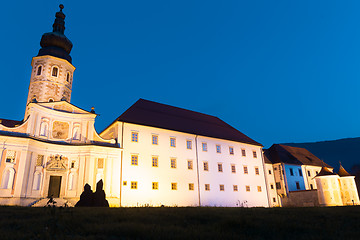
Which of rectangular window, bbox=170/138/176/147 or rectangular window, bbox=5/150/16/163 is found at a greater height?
rectangular window, bbox=170/138/176/147

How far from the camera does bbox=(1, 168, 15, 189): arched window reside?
24.1m

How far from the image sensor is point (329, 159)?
13625cm

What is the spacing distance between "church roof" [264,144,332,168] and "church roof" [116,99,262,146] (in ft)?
29.5

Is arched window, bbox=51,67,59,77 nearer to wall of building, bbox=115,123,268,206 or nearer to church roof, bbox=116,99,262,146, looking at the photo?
church roof, bbox=116,99,262,146

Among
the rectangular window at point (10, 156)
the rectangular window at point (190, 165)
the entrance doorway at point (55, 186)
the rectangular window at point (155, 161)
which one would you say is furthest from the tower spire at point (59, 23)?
the rectangular window at point (190, 165)

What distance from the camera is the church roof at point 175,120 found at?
3383 cm

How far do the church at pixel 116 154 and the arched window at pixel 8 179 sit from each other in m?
0.02

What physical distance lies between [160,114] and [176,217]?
2740cm

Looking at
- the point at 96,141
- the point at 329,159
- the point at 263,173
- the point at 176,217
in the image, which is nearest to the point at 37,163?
the point at 96,141

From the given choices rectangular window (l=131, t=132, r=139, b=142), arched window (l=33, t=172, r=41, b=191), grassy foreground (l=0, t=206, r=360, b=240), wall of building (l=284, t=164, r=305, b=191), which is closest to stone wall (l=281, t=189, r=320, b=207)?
wall of building (l=284, t=164, r=305, b=191)

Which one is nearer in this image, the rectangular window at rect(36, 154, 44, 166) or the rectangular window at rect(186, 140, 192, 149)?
the rectangular window at rect(36, 154, 44, 166)

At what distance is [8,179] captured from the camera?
24.4 m

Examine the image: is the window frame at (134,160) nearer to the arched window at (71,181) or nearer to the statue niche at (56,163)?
the arched window at (71,181)

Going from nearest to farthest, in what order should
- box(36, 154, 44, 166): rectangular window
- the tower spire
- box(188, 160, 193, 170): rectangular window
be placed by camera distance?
box(36, 154, 44, 166): rectangular window, box(188, 160, 193, 170): rectangular window, the tower spire
